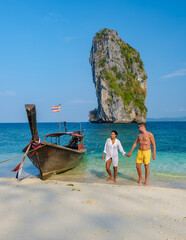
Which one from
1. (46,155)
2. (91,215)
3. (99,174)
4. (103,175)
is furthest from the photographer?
(99,174)

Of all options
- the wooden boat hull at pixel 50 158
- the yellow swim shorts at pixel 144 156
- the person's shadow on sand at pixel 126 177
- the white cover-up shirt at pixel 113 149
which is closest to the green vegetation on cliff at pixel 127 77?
the person's shadow on sand at pixel 126 177

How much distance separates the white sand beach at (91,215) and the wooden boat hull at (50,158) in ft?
7.07

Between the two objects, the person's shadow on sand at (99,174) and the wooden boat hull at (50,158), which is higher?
the wooden boat hull at (50,158)

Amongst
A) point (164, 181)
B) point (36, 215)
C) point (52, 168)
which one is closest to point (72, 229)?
point (36, 215)

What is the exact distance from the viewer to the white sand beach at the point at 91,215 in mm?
3053

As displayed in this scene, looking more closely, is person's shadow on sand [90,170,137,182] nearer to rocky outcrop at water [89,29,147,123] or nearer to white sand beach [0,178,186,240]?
white sand beach [0,178,186,240]

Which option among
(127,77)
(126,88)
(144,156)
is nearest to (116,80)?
(126,88)

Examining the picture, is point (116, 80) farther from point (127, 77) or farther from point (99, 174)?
point (99, 174)

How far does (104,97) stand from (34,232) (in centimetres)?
7386

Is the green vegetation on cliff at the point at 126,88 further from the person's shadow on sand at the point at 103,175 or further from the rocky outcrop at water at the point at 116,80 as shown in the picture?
the person's shadow on sand at the point at 103,175

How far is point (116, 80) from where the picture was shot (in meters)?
77.9

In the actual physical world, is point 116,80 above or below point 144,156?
above

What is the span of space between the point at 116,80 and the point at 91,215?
76811 millimetres

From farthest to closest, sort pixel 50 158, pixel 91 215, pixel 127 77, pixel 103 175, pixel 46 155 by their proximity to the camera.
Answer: pixel 127 77
pixel 103 175
pixel 50 158
pixel 46 155
pixel 91 215
